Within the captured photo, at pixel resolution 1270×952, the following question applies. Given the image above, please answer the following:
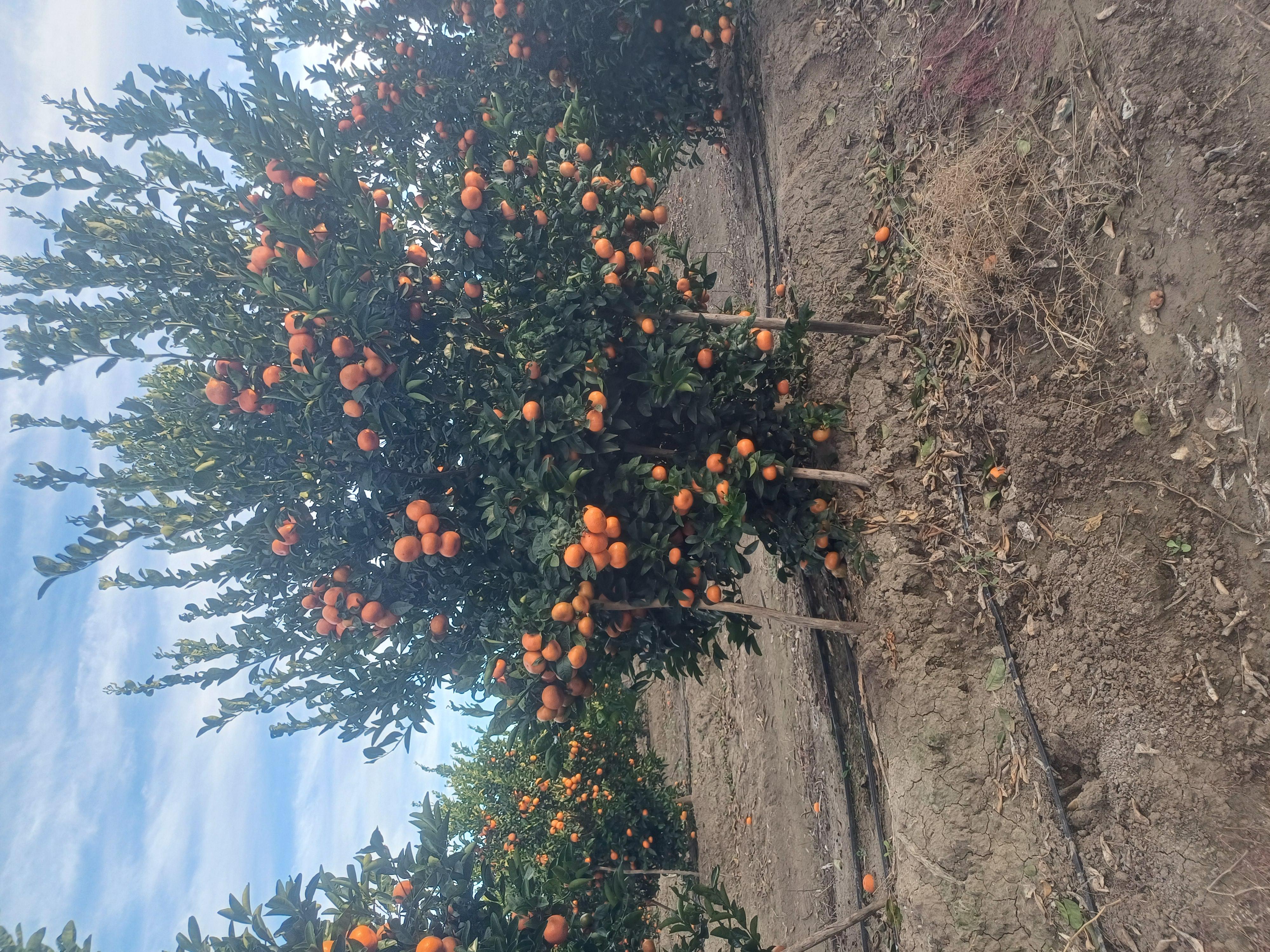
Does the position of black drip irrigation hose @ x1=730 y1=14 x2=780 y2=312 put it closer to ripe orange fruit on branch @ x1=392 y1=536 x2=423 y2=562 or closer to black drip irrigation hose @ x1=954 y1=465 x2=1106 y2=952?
black drip irrigation hose @ x1=954 y1=465 x2=1106 y2=952

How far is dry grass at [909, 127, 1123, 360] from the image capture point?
3.32 meters

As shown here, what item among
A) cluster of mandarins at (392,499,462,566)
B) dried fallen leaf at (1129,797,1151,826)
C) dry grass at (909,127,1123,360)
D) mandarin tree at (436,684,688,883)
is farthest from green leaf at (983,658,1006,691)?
mandarin tree at (436,684,688,883)

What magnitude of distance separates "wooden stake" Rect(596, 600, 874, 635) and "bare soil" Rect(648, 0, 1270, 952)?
126 millimetres

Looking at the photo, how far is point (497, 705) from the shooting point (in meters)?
3.95

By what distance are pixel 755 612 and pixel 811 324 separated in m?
2.09

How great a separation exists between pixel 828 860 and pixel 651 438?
436 centimetres

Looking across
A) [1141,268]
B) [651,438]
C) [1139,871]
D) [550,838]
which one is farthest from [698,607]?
[550,838]

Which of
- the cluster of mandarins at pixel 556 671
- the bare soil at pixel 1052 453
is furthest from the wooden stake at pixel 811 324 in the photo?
the cluster of mandarins at pixel 556 671

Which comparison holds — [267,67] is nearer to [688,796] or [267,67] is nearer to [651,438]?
[651,438]

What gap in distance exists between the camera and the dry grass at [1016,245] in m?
3.32

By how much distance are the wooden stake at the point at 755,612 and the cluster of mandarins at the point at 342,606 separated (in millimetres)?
1293

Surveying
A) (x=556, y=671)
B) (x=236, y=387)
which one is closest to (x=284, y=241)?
(x=236, y=387)

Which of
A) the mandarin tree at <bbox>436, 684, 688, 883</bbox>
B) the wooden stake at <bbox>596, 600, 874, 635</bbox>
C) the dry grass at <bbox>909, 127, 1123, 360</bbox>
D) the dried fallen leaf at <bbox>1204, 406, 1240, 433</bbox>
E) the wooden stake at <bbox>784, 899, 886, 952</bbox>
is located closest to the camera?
the dried fallen leaf at <bbox>1204, 406, 1240, 433</bbox>

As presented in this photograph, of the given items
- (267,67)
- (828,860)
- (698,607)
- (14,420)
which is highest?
(267,67)
